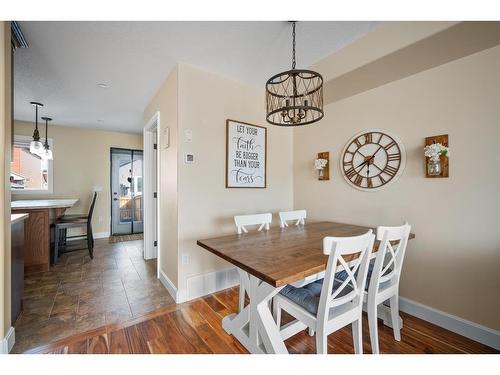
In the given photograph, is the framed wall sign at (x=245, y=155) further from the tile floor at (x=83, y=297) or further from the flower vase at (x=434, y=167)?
the flower vase at (x=434, y=167)

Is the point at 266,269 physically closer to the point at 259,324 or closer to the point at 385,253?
the point at 259,324

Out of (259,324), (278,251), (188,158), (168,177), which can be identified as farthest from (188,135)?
(259,324)

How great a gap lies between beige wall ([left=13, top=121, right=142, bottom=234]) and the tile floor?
1.57 metres

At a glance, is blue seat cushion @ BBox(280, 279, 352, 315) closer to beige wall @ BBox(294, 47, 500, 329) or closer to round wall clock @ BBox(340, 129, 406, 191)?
beige wall @ BBox(294, 47, 500, 329)

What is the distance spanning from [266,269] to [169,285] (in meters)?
1.66

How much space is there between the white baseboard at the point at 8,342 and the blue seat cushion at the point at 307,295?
5.77 ft

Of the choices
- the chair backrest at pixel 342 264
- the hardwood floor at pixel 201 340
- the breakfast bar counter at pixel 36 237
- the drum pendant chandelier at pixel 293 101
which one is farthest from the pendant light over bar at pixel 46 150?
the chair backrest at pixel 342 264

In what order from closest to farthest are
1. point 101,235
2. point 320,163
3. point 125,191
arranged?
point 320,163, point 101,235, point 125,191

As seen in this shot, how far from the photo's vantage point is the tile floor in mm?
1692

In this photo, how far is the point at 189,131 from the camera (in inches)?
85.3

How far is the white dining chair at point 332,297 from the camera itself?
3.51ft

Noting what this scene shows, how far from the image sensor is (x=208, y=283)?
2.29 m

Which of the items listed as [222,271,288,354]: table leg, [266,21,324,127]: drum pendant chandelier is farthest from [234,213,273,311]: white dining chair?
[266,21,324,127]: drum pendant chandelier
